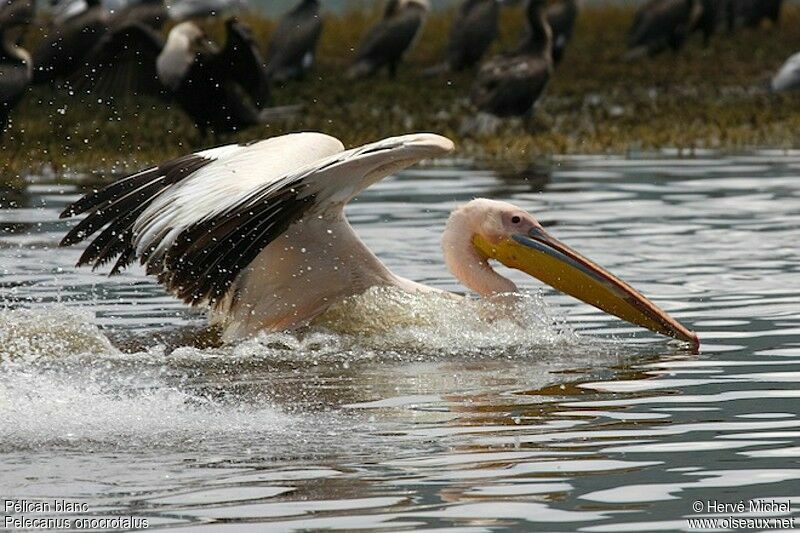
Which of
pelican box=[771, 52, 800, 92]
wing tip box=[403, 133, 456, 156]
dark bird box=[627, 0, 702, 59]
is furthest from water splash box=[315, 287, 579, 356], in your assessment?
dark bird box=[627, 0, 702, 59]

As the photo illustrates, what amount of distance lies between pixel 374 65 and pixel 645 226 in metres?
11.3

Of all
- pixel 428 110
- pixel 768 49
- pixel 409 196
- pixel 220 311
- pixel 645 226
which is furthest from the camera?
pixel 768 49

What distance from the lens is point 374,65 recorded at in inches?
849

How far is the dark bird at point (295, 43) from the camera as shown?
818 inches

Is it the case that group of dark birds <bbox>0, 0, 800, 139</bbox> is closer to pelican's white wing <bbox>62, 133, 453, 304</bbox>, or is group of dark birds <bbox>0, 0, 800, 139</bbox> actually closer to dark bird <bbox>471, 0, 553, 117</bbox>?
dark bird <bbox>471, 0, 553, 117</bbox>

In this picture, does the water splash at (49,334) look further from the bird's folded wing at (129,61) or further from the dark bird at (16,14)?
the dark bird at (16,14)

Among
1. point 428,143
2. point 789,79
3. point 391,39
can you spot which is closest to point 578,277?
point 428,143

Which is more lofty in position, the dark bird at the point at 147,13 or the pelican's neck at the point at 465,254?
the dark bird at the point at 147,13

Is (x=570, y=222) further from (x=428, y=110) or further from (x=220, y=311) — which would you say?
(x=428, y=110)

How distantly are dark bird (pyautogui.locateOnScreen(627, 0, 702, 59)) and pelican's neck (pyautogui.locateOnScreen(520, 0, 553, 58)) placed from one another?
6.09 m

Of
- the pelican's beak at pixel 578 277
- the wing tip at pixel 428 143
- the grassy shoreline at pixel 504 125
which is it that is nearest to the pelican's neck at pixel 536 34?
the grassy shoreline at pixel 504 125

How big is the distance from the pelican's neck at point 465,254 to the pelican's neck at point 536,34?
946 cm

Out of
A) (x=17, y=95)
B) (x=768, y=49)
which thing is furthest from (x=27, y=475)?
(x=768, y=49)

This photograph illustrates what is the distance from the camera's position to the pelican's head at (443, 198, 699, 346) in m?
7.12
